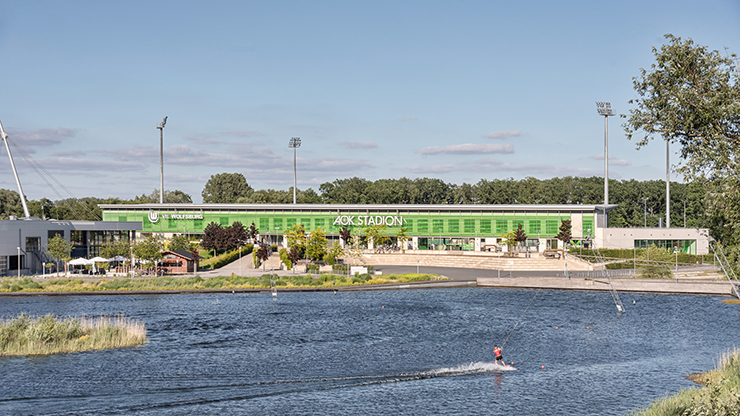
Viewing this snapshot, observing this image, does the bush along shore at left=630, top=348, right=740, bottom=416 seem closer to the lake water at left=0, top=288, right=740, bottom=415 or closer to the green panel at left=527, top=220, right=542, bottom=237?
the lake water at left=0, top=288, right=740, bottom=415

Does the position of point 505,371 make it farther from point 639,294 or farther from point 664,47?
point 639,294

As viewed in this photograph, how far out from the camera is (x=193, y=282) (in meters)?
72.6

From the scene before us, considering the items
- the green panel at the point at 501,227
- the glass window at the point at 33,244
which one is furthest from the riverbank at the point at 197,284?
the green panel at the point at 501,227

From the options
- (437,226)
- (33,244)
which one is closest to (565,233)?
(437,226)

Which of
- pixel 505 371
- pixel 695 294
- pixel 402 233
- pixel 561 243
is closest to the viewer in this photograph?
pixel 505 371

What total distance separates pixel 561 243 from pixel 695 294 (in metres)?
45.7

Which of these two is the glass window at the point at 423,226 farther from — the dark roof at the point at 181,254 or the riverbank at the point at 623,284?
the dark roof at the point at 181,254

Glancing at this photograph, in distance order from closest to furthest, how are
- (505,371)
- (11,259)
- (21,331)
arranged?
(505,371), (21,331), (11,259)

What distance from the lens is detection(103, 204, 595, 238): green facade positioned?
11362cm

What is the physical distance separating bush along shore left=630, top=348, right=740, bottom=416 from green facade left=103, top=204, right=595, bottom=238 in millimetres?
82086

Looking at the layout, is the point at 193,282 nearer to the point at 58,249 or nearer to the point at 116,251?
the point at 116,251

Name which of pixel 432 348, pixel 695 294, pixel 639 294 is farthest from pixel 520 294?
pixel 432 348

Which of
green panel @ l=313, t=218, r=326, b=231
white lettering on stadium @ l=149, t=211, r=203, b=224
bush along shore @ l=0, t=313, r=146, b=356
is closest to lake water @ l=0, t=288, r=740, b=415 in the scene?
bush along shore @ l=0, t=313, r=146, b=356

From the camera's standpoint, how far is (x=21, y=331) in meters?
39.4
